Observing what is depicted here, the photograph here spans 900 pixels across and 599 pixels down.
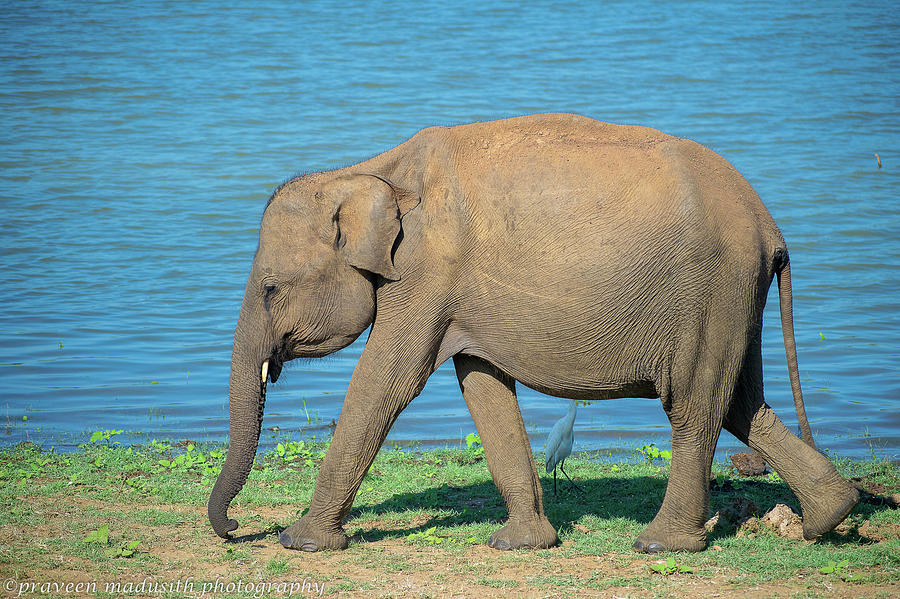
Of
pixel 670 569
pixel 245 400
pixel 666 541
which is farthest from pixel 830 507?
pixel 245 400

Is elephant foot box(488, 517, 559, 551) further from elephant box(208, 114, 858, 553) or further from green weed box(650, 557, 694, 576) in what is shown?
green weed box(650, 557, 694, 576)

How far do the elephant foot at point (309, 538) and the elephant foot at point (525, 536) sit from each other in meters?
0.92

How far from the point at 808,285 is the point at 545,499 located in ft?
29.9

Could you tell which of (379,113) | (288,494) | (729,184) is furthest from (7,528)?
(379,113)

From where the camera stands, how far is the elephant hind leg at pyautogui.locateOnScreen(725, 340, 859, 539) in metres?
6.04

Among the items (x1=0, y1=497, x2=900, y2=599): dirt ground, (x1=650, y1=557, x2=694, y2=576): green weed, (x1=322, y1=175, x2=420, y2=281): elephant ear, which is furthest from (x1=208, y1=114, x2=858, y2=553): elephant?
(x1=650, y1=557, x2=694, y2=576): green weed

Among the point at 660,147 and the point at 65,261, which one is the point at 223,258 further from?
the point at 660,147

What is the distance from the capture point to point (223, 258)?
16297mm

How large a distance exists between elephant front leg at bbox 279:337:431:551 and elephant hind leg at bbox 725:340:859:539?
1877 millimetres

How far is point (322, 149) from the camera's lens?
22484mm

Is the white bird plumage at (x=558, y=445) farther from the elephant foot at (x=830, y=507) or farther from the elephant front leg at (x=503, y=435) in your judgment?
the elephant foot at (x=830, y=507)

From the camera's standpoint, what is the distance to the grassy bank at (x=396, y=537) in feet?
17.9

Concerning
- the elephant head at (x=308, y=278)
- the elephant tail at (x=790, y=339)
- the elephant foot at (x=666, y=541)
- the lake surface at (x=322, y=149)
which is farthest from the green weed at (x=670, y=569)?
the lake surface at (x=322, y=149)

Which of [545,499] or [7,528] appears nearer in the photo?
[7,528]
